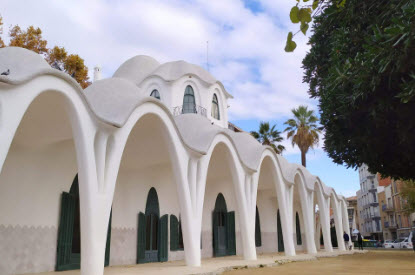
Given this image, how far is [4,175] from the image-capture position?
10.2m

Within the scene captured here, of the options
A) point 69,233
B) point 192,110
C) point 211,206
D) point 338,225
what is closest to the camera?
point 69,233

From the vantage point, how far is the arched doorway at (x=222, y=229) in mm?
19797

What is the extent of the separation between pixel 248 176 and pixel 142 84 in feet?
30.2

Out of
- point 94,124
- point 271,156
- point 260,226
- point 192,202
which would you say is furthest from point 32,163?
point 260,226

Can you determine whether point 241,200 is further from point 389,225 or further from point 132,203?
point 389,225

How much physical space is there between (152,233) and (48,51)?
15733 mm

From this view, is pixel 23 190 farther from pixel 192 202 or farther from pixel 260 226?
pixel 260 226

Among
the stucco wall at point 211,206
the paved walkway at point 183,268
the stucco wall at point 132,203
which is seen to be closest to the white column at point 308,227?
the paved walkway at point 183,268

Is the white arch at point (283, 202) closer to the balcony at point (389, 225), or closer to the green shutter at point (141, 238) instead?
the green shutter at point (141, 238)

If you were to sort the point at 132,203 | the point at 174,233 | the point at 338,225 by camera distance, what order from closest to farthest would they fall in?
the point at 132,203 → the point at 174,233 → the point at 338,225

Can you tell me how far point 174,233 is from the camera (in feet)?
55.0

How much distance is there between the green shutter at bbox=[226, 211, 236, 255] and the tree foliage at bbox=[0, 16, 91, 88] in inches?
499

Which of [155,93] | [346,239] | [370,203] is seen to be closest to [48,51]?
[155,93]

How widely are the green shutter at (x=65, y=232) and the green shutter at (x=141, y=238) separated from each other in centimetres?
339
